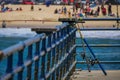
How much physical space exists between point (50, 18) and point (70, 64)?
210ft

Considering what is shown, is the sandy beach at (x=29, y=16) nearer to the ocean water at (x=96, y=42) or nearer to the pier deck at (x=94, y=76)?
the ocean water at (x=96, y=42)

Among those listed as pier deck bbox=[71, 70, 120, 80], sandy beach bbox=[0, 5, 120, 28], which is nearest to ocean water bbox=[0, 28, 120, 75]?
pier deck bbox=[71, 70, 120, 80]

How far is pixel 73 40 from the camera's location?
32.9ft

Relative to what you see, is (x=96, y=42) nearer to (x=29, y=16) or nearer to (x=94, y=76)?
(x=94, y=76)

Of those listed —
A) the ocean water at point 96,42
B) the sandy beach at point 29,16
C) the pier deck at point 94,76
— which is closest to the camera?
the pier deck at point 94,76

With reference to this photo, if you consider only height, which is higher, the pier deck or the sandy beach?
the pier deck

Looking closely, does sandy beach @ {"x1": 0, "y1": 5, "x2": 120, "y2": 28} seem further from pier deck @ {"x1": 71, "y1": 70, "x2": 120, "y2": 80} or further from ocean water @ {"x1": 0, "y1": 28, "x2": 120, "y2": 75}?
pier deck @ {"x1": 71, "y1": 70, "x2": 120, "y2": 80}

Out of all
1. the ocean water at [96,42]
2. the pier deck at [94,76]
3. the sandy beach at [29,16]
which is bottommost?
the sandy beach at [29,16]

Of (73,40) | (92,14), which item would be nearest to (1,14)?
(92,14)

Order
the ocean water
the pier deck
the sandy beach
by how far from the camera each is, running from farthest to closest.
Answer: the sandy beach
the ocean water
the pier deck

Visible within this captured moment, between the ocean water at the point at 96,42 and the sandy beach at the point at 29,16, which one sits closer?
the ocean water at the point at 96,42

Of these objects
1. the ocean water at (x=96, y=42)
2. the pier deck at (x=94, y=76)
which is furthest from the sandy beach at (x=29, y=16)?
the pier deck at (x=94, y=76)

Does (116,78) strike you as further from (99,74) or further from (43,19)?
(43,19)

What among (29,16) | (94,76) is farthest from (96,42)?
(29,16)
